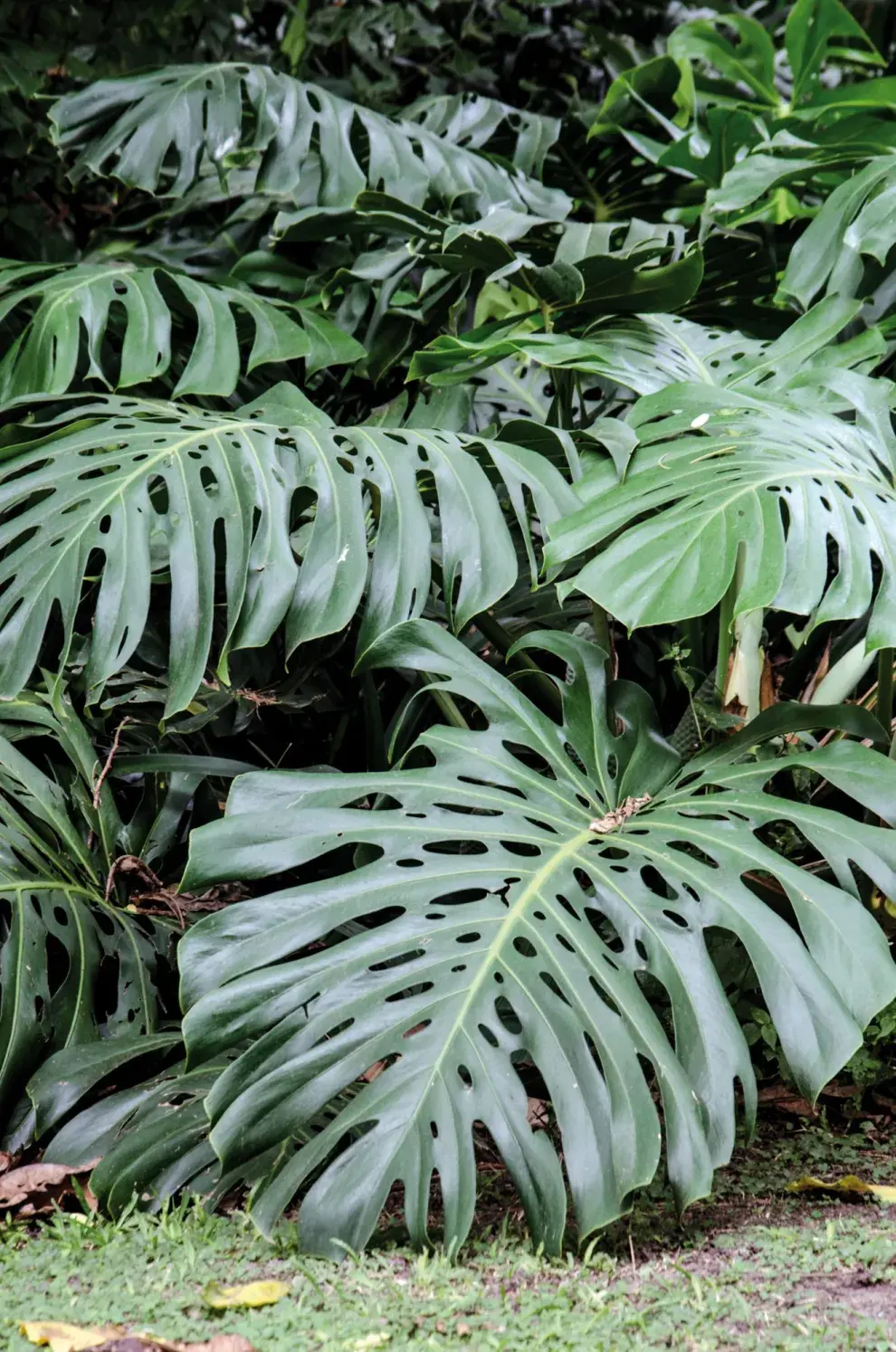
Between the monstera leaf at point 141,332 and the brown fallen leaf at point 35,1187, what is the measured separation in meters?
1.13

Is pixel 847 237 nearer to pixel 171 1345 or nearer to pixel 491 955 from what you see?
pixel 491 955

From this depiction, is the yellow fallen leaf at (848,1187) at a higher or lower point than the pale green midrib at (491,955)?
lower

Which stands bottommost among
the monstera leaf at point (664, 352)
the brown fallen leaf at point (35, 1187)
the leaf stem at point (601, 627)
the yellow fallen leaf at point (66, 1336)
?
the brown fallen leaf at point (35, 1187)

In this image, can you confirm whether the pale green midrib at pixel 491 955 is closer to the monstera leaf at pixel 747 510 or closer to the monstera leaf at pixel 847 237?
the monstera leaf at pixel 747 510

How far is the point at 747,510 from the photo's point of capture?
Answer: 4.37ft

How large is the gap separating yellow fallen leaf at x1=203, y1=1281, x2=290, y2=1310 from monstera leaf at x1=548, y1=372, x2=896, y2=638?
0.69 m

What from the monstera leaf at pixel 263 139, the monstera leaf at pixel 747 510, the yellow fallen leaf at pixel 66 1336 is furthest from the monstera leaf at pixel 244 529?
the monstera leaf at pixel 263 139

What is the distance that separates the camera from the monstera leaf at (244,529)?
1407 mm

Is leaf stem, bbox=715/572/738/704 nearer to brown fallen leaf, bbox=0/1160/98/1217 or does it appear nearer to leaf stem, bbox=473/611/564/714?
leaf stem, bbox=473/611/564/714

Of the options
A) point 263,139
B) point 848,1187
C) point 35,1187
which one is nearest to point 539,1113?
point 848,1187

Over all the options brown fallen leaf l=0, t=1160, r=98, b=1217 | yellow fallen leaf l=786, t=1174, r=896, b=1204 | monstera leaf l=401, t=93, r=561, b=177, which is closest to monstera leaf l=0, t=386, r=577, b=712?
brown fallen leaf l=0, t=1160, r=98, b=1217

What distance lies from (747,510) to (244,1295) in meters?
0.91

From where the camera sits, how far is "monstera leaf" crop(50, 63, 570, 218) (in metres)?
2.39

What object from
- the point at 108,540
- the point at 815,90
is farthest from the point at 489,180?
the point at 108,540
